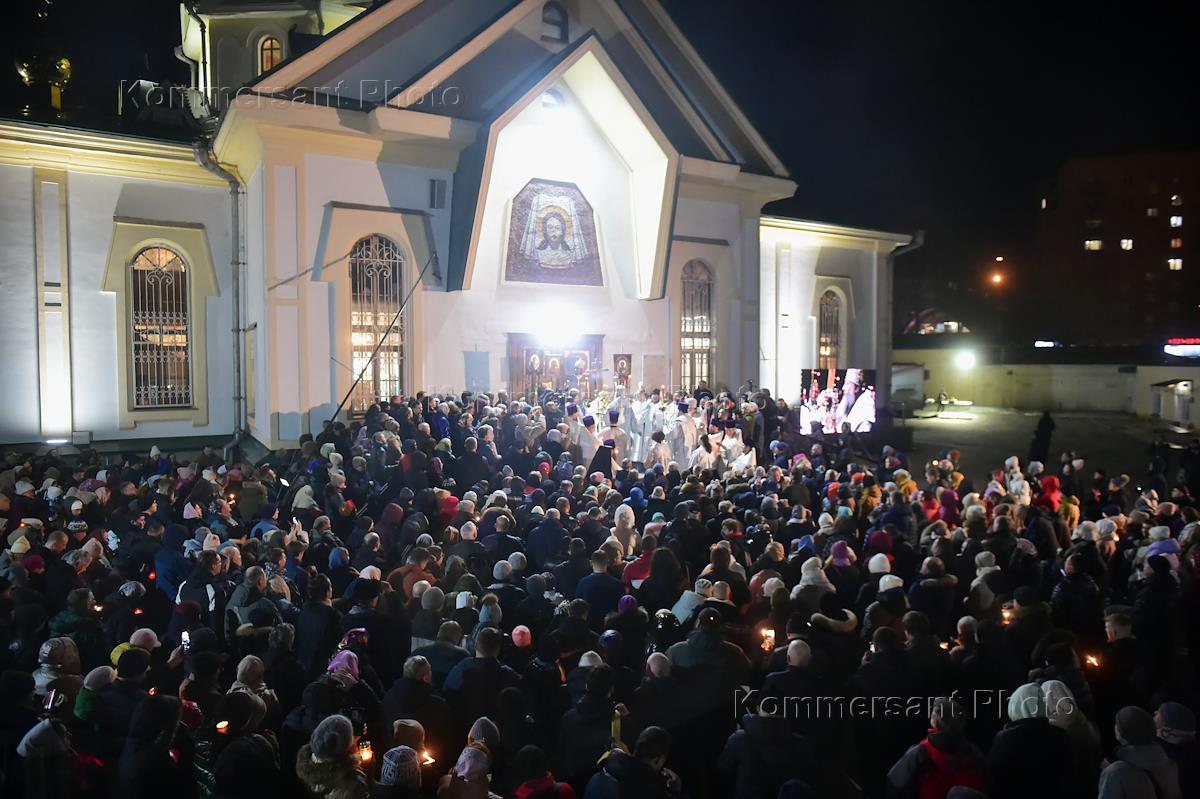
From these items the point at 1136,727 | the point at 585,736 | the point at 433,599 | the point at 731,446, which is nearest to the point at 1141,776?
the point at 1136,727

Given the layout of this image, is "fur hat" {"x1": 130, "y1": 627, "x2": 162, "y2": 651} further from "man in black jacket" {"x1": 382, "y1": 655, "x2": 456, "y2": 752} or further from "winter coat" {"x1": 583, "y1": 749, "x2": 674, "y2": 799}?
"winter coat" {"x1": 583, "y1": 749, "x2": 674, "y2": 799}

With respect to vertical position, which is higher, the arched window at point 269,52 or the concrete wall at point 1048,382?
the arched window at point 269,52

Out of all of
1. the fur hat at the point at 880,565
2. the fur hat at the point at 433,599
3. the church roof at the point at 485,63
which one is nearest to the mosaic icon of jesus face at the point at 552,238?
the church roof at the point at 485,63

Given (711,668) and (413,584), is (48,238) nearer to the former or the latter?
(413,584)

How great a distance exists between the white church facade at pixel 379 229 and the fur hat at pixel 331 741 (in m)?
12.9

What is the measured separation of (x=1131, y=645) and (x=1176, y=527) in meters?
4.42

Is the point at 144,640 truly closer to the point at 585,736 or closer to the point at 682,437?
the point at 585,736

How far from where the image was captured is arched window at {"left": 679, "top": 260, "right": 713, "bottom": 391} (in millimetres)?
20719

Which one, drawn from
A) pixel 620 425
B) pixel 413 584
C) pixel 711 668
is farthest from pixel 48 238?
pixel 711 668

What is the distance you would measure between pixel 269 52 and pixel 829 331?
1873 centimetres

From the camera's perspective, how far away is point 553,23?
18.5 m

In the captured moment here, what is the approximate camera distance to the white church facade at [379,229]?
1560cm

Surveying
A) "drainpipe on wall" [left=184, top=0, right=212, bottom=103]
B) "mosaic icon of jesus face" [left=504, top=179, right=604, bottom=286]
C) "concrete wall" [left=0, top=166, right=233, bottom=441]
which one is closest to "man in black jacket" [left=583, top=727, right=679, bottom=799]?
"mosaic icon of jesus face" [left=504, top=179, right=604, bottom=286]

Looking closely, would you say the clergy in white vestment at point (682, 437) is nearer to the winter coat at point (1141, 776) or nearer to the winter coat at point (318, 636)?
the winter coat at point (318, 636)
